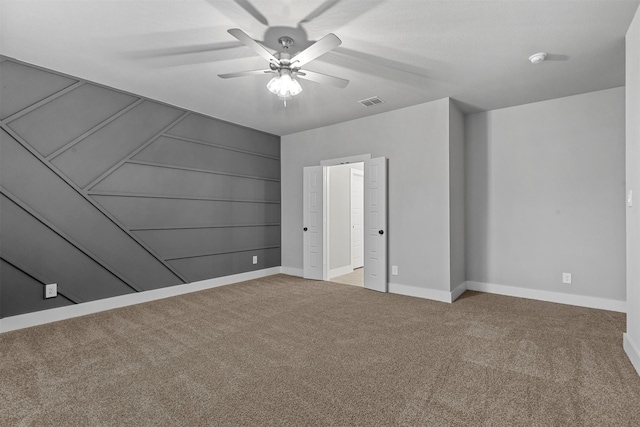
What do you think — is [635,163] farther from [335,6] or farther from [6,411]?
[6,411]

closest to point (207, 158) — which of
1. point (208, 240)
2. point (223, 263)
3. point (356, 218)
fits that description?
point (208, 240)

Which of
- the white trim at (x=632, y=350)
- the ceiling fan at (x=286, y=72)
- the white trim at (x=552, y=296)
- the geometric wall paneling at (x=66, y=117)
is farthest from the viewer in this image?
the white trim at (x=552, y=296)

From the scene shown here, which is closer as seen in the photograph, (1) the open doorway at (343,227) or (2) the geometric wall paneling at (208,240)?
(2) the geometric wall paneling at (208,240)

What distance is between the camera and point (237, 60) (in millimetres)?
3096

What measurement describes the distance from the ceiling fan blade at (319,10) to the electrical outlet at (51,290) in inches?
139

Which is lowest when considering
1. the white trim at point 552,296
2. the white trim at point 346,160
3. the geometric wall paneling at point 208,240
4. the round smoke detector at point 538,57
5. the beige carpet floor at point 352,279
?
the beige carpet floor at point 352,279

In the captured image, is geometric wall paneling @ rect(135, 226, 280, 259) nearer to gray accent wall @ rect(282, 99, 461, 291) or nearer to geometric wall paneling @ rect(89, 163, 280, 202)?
geometric wall paneling @ rect(89, 163, 280, 202)

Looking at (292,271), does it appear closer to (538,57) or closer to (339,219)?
(339,219)

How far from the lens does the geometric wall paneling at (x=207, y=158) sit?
4285 millimetres

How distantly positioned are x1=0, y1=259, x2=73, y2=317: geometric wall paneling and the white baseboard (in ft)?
11.0

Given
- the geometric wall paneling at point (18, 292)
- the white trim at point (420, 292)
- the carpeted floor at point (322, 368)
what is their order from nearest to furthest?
1. the carpeted floor at point (322, 368)
2. the geometric wall paneling at point (18, 292)
3. the white trim at point (420, 292)

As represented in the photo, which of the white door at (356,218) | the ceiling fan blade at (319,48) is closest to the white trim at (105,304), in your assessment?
the white door at (356,218)

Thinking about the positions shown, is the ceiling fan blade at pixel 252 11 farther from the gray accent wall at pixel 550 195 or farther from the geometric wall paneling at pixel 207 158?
the gray accent wall at pixel 550 195

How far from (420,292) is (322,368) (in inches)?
94.5
